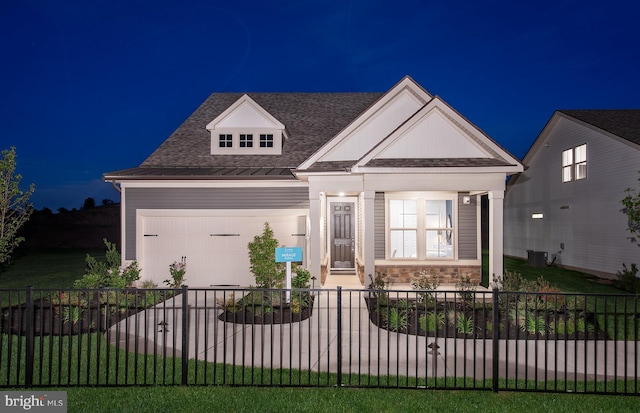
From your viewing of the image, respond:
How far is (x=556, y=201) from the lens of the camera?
20.0 m

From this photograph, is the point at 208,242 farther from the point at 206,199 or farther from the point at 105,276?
the point at 105,276

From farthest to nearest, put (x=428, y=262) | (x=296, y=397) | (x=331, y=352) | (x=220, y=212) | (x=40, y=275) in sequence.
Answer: (x=40, y=275) → (x=220, y=212) → (x=428, y=262) → (x=331, y=352) → (x=296, y=397)

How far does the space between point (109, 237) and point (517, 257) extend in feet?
115

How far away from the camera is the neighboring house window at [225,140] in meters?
14.6

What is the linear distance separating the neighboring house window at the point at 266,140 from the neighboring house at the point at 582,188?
13329mm

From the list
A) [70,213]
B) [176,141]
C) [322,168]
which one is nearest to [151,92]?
[70,213]

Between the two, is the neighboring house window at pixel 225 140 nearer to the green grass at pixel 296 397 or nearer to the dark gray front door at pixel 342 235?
the dark gray front door at pixel 342 235

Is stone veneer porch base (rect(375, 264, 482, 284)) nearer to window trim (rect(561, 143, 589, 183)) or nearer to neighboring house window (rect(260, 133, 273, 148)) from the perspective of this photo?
neighboring house window (rect(260, 133, 273, 148))

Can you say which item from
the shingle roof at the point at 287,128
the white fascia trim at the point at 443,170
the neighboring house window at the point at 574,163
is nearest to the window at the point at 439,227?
the white fascia trim at the point at 443,170

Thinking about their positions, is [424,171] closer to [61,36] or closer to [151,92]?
[61,36]

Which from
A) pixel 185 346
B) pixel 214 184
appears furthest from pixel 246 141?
pixel 185 346

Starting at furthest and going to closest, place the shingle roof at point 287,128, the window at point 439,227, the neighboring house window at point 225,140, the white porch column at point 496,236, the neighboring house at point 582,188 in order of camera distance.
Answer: the neighboring house at point 582,188, the neighboring house window at point 225,140, the shingle roof at point 287,128, the window at point 439,227, the white porch column at point 496,236

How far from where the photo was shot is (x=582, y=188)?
17.9 meters

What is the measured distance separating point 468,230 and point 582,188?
908cm
